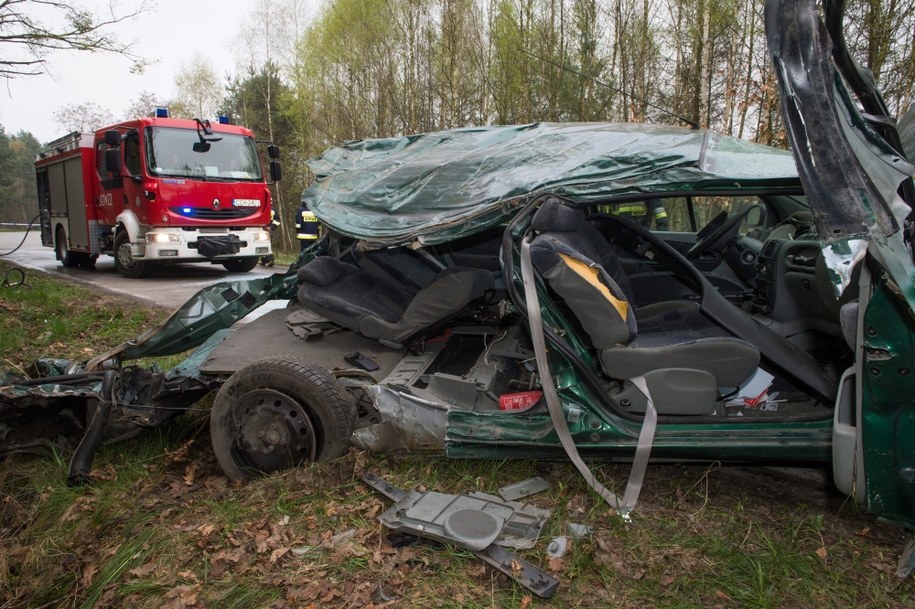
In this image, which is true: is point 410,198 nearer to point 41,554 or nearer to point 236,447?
point 236,447

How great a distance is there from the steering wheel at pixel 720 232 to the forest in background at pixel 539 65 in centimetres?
184

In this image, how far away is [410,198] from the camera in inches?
126

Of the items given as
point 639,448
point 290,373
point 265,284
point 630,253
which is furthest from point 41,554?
point 630,253

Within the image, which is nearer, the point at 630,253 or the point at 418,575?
the point at 418,575

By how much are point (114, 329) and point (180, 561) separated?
15.3ft

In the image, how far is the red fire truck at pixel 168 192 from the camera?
10.4 meters

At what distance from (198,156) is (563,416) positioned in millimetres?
10063

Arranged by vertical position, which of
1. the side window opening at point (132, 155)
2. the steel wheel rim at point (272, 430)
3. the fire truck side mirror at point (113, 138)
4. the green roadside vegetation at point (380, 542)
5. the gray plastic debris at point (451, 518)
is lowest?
the green roadside vegetation at point (380, 542)

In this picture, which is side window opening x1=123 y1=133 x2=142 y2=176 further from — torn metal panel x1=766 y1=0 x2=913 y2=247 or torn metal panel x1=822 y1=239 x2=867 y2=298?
torn metal panel x1=822 y1=239 x2=867 y2=298

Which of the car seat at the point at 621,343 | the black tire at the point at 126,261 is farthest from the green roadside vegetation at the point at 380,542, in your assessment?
the black tire at the point at 126,261

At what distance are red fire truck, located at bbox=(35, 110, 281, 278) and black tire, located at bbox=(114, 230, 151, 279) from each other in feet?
0.06

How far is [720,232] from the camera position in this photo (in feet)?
13.3

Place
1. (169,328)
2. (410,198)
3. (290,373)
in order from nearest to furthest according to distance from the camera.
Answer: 1. (290,373)
2. (410,198)
3. (169,328)

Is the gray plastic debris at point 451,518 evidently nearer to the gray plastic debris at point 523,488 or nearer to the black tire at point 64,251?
the gray plastic debris at point 523,488
